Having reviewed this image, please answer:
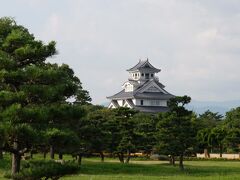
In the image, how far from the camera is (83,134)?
3428cm

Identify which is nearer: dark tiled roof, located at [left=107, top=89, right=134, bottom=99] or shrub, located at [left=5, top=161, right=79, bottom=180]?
shrub, located at [left=5, top=161, right=79, bottom=180]

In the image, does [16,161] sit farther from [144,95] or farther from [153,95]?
[153,95]

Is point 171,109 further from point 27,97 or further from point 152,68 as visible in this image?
point 152,68

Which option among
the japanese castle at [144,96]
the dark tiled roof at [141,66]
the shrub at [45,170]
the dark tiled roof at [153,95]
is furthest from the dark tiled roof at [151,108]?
the shrub at [45,170]

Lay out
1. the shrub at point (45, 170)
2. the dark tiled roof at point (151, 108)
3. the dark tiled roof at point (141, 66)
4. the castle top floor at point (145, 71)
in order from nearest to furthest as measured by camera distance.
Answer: the shrub at point (45, 170), the dark tiled roof at point (151, 108), the castle top floor at point (145, 71), the dark tiled roof at point (141, 66)

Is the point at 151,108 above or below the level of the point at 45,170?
above

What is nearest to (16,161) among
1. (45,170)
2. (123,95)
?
(45,170)

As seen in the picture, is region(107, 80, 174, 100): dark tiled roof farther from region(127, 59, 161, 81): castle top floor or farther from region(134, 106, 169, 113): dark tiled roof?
region(127, 59, 161, 81): castle top floor

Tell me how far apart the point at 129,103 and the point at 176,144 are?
5129 cm

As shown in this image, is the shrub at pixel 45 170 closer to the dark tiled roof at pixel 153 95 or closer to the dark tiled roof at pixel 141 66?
the dark tiled roof at pixel 153 95

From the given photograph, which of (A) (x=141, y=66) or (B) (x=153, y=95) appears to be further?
(A) (x=141, y=66)

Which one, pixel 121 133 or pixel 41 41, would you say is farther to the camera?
pixel 121 133

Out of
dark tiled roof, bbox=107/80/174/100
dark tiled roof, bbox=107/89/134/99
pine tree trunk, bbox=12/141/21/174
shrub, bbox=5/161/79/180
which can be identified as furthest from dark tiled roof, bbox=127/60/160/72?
shrub, bbox=5/161/79/180

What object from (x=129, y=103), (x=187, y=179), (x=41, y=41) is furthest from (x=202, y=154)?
(x=41, y=41)
